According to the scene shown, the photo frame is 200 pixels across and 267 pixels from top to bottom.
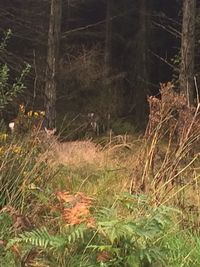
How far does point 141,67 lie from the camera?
23.3 m

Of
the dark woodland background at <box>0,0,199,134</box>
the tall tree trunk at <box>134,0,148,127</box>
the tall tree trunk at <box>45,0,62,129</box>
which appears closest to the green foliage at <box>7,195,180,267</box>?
the tall tree trunk at <box>45,0,62,129</box>

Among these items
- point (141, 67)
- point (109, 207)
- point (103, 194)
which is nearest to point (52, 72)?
point (141, 67)

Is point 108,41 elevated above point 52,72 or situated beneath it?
situated beneath

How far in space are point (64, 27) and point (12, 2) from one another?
4815 millimetres

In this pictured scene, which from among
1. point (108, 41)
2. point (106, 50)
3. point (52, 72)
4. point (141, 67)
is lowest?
point (141, 67)

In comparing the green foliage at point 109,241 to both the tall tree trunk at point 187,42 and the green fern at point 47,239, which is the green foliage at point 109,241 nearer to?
the green fern at point 47,239

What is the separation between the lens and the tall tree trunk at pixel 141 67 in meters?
22.7

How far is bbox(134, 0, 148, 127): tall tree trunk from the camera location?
22.7m

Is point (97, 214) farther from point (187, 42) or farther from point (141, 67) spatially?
point (141, 67)

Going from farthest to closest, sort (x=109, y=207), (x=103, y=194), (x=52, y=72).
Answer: (x=52, y=72)
(x=103, y=194)
(x=109, y=207)

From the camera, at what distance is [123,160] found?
26.9 feet

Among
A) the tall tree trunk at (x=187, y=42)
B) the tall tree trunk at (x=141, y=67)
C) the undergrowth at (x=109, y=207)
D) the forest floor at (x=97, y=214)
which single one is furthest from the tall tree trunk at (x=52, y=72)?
the forest floor at (x=97, y=214)

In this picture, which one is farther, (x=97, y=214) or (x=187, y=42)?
(x=187, y=42)

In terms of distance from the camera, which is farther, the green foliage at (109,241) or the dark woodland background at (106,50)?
the dark woodland background at (106,50)
